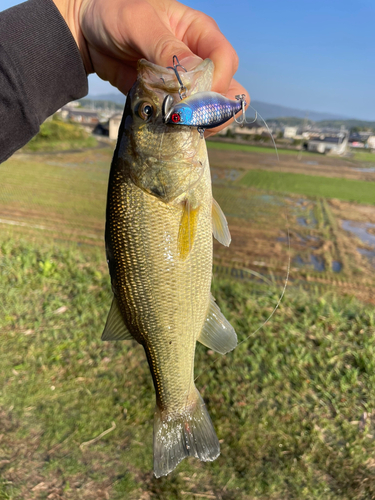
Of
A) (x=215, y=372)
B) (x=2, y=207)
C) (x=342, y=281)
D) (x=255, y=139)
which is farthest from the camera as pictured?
(x=2, y=207)

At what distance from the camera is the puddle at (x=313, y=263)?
592 centimetres

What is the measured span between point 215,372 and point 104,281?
7.15 feet

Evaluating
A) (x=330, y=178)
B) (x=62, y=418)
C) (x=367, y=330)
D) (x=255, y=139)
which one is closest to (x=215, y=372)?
(x=62, y=418)

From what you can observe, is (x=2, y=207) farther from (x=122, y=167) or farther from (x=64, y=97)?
(x=122, y=167)

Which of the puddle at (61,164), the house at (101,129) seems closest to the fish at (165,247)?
the house at (101,129)

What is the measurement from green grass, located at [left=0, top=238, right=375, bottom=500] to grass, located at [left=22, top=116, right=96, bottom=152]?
6.32m

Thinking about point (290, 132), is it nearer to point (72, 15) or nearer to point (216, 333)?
point (72, 15)

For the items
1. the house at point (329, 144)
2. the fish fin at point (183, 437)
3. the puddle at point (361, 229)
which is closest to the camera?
the fish fin at point (183, 437)

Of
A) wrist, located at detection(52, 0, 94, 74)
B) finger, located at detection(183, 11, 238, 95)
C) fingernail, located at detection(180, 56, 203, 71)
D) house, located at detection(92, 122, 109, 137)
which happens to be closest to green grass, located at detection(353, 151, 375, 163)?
house, located at detection(92, 122, 109, 137)

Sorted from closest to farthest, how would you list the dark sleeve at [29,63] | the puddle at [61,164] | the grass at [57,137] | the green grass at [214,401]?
the dark sleeve at [29,63]
the green grass at [214,401]
the puddle at [61,164]
the grass at [57,137]

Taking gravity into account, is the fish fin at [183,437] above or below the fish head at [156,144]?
below

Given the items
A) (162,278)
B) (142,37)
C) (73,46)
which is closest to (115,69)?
(73,46)

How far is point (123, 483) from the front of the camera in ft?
9.70

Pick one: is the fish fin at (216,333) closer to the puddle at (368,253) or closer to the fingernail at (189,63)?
the fingernail at (189,63)
